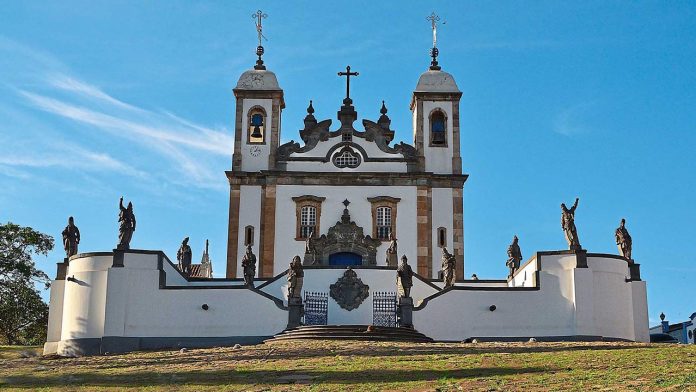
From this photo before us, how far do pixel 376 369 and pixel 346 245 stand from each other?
20.7m

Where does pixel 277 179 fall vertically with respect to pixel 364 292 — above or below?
above

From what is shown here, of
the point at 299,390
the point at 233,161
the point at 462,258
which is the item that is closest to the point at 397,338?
the point at 299,390

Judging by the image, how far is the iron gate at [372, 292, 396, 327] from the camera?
107 ft

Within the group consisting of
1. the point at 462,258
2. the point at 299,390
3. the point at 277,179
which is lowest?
the point at 299,390

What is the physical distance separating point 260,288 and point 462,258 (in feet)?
35.0

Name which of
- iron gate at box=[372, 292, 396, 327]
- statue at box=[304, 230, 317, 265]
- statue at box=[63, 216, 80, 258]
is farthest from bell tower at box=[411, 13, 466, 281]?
statue at box=[63, 216, 80, 258]

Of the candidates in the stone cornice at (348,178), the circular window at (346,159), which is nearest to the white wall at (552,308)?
the stone cornice at (348,178)

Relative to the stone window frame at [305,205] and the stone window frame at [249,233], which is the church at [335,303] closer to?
the stone window frame at [305,205]

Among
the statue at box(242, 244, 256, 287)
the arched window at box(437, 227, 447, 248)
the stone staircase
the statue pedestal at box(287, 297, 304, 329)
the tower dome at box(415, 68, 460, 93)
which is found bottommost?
the stone staircase

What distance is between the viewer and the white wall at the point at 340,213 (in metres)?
41.5

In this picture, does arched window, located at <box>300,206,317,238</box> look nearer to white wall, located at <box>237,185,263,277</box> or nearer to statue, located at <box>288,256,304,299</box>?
white wall, located at <box>237,185,263,277</box>

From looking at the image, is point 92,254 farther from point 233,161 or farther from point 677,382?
point 677,382

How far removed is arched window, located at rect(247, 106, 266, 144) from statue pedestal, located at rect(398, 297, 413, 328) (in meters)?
14.6

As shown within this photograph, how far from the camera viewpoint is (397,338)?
2877 centimetres
